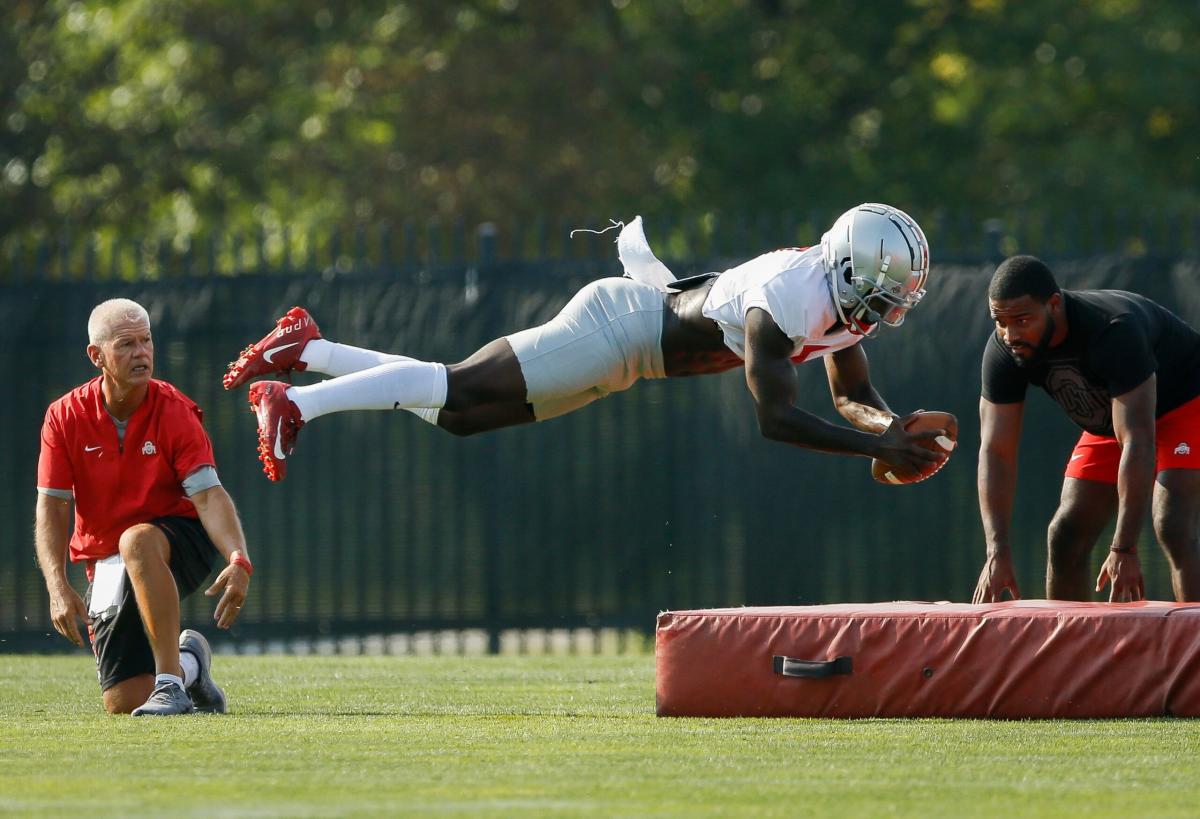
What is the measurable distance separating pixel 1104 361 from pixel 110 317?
370 centimetres

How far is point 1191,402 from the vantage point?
24.3ft

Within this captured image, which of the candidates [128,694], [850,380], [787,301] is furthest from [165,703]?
[850,380]

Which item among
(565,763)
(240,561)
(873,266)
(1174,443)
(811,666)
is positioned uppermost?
(873,266)

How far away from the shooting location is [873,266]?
678cm

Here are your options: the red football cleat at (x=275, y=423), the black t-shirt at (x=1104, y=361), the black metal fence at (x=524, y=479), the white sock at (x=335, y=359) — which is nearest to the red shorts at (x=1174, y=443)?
the black t-shirt at (x=1104, y=361)

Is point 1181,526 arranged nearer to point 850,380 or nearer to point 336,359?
point 850,380

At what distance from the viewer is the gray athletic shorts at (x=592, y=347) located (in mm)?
7152

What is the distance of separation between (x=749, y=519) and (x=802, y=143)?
11.3 meters

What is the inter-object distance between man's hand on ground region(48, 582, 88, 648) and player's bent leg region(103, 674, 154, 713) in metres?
0.30

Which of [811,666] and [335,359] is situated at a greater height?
[335,359]

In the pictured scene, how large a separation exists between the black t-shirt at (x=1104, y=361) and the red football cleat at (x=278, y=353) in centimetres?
278

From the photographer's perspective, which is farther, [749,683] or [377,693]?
[377,693]

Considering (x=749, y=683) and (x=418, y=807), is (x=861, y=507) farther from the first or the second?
(x=418, y=807)

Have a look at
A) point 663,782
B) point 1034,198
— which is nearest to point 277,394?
point 663,782
